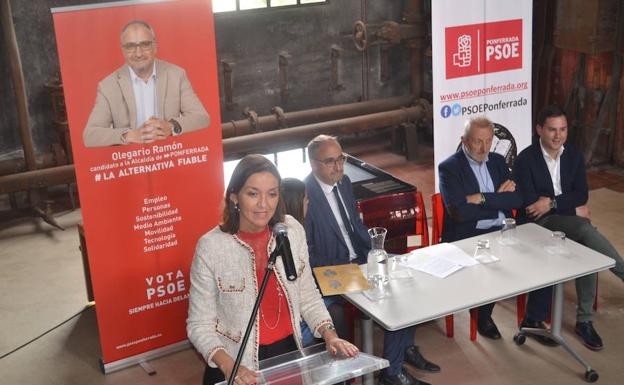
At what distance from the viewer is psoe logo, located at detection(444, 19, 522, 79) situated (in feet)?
19.9

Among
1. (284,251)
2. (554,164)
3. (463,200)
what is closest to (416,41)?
(554,164)

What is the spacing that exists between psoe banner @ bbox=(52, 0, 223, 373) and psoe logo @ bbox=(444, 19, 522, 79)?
6.88ft

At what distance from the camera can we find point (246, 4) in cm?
904

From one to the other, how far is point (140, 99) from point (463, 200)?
81.4 inches

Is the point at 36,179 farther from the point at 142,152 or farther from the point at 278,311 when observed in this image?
the point at 278,311

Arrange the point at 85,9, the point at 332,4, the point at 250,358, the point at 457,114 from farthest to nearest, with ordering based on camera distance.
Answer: the point at 332,4 < the point at 457,114 < the point at 85,9 < the point at 250,358

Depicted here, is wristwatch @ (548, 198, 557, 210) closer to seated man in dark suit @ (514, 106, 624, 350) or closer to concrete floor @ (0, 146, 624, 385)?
seated man in dark suit @ (514, 106, 624, 350)

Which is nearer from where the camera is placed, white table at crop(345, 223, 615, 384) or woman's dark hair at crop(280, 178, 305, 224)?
white table at crop(345, 223, 615, 384)

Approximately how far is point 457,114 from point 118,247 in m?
2.84

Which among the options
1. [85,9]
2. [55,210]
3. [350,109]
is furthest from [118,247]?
[350,109]

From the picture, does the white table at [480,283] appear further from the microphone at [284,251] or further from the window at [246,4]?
the window at [246,4]

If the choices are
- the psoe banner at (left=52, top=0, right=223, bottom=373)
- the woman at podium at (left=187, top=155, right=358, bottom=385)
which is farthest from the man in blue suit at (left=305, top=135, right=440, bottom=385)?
the woman at podium at (left=187, top=155, right=358, bottom=385)

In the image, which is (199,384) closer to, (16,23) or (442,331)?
(442,331)

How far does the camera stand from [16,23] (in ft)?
26.0
